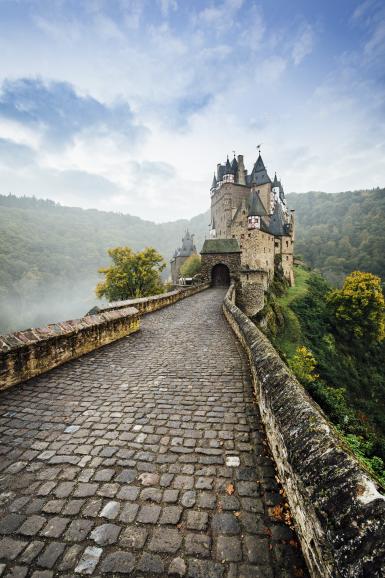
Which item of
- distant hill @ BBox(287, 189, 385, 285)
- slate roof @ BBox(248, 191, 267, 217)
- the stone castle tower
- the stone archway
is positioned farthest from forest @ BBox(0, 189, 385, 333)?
the stone archway

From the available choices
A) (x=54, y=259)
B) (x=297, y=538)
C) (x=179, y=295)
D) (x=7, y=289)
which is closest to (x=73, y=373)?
(x=297, y=538)

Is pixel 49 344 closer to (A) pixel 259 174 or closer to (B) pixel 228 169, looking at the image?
(A) pixel 259 174

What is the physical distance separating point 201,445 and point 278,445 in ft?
2.84

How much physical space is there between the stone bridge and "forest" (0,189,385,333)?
2621 inches

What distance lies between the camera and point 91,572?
168 centimetres

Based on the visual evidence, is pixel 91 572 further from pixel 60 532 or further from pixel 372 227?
pixel 372 227

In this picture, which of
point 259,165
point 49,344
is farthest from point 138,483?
point 259,165

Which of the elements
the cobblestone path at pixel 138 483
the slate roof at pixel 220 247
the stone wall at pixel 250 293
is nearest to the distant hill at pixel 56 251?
the slate roof at pixel 220 247

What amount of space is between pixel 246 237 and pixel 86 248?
299 feet

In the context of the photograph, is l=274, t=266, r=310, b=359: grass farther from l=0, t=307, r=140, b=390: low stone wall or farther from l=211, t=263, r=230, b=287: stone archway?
l=0, t=307, r=140, b=390: low stone wall

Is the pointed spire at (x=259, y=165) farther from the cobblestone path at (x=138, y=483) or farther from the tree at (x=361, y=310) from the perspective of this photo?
the cobblestone path at (x=138, y=483)

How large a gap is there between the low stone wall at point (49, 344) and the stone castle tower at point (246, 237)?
64.6 ft

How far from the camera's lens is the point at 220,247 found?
26578mm

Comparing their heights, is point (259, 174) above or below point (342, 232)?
above
